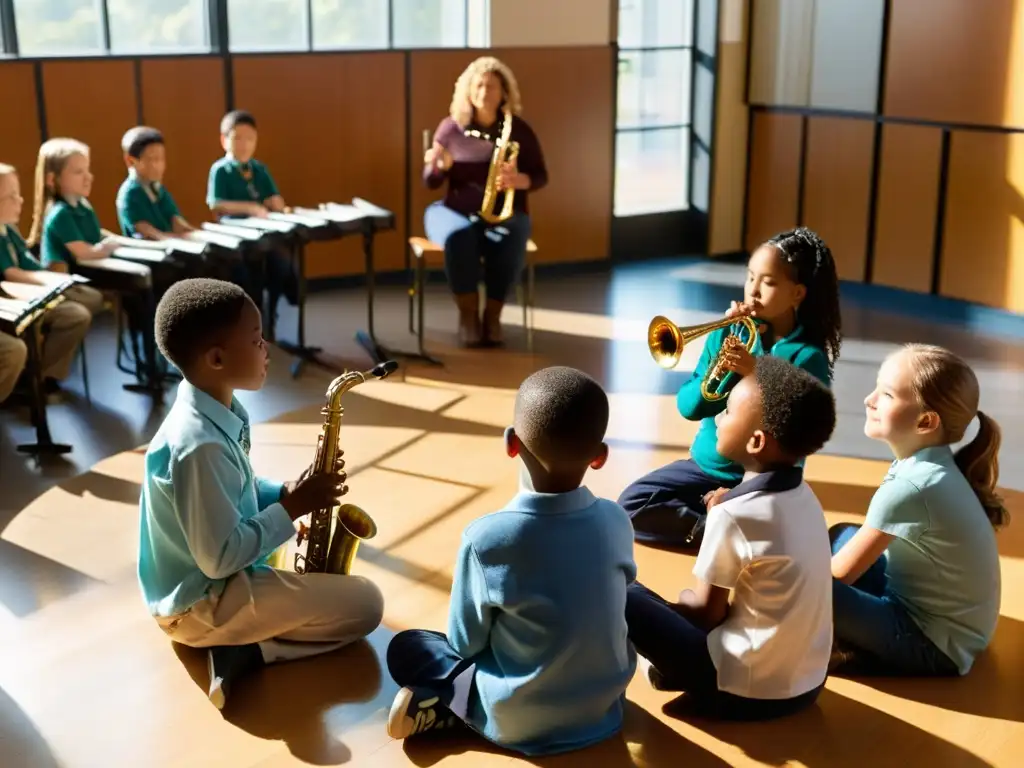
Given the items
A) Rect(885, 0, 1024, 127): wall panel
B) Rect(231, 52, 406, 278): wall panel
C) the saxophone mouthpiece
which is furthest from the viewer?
Rect(231, 52, 406, 278): wall panel

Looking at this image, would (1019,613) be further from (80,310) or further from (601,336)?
(80,310)

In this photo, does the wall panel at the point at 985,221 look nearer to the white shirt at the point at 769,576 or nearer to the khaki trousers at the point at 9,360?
the white shirt at the point at 769,576

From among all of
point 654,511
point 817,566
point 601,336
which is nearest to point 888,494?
point 817,566

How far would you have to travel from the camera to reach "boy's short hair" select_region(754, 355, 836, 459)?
244cm

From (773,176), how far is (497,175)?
2.49m

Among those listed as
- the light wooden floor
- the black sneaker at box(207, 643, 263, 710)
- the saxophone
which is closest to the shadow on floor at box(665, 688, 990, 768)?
the light wooden floor

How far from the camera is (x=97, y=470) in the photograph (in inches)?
159

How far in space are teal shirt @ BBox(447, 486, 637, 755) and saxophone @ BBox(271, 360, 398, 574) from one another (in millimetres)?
489

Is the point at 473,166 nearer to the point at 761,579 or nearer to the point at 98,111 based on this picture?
the point at 98,111

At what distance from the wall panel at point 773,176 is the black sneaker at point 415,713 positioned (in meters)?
5.40

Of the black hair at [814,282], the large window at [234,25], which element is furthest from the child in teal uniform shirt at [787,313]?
the large window at [234,25]

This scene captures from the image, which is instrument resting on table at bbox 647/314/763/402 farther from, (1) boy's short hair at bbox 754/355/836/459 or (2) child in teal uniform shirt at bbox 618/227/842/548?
(1) boy's short hair at bbox 754/355/836/459

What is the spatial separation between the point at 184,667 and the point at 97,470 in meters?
1.41

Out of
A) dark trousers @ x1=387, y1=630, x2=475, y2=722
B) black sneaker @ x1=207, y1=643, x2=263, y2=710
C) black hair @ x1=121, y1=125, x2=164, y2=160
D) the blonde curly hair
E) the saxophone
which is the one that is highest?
the blonde curly hair
